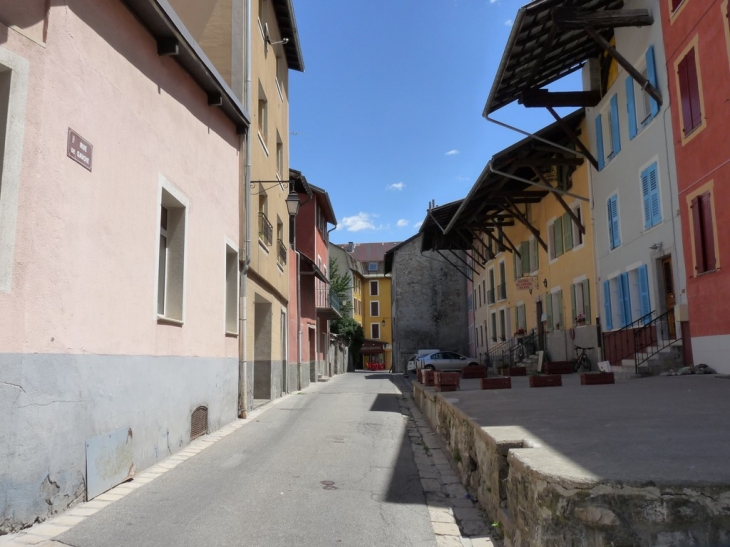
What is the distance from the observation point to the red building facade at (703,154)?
35.3 ft

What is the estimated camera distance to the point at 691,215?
39.6 ft

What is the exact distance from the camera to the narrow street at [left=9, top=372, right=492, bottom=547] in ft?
15.2

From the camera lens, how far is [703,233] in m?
11.6

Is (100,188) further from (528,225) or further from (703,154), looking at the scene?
(528,225)

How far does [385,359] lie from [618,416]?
68027 mm

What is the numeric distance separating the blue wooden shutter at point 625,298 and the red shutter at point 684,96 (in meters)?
4.81

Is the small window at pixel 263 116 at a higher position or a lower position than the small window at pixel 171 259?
higher

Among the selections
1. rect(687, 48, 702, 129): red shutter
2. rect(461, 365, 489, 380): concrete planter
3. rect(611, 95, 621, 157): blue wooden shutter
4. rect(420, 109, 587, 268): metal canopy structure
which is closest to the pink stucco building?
rect(687, 48, 702, 129): red shutter

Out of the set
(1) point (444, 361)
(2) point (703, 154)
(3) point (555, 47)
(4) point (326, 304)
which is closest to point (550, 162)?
(3) point (555, 47)

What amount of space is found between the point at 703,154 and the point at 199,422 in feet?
33.1

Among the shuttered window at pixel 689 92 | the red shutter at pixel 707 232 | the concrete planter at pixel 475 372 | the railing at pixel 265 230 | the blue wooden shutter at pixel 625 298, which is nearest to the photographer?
the red shutter at pixel 707 232

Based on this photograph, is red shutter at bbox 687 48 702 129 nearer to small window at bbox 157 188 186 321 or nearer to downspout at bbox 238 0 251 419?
downspout at bbox 238 0 251 419

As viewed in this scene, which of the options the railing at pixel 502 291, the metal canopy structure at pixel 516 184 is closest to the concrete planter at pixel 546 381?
the metal canopy structure at pixel 516 184

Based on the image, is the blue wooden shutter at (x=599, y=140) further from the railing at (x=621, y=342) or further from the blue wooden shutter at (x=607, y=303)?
the railing at (x=621, y=342)
